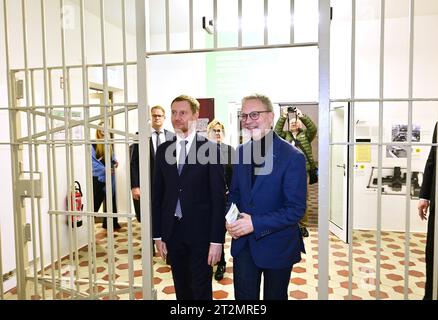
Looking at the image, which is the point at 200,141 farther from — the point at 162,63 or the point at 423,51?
the point at 423,51

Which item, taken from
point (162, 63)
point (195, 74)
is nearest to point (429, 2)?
point (195, 74)

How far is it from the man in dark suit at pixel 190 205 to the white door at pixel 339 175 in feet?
9.72

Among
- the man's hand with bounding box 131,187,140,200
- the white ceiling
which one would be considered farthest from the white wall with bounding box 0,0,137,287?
the man's hand with bounding box 131,187,140,200

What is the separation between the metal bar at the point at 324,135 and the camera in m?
1.69

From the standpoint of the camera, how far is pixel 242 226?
1.71 metres

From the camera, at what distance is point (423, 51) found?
4.46m

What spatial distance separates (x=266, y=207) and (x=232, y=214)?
0.64 feet

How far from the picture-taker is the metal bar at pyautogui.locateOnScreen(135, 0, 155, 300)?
1.87 meters

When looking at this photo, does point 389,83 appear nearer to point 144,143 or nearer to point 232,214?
point 232,214

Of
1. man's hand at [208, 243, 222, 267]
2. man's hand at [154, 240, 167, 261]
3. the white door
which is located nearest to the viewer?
man's hand at [208, 243, 222, 267]

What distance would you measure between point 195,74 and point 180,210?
3.76 m

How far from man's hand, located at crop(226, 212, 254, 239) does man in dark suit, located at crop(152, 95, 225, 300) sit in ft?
0.35

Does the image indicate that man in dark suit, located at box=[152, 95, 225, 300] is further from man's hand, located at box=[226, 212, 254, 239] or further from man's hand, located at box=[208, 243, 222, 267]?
man's hand, located at box=[226, 212, 254, 239]
